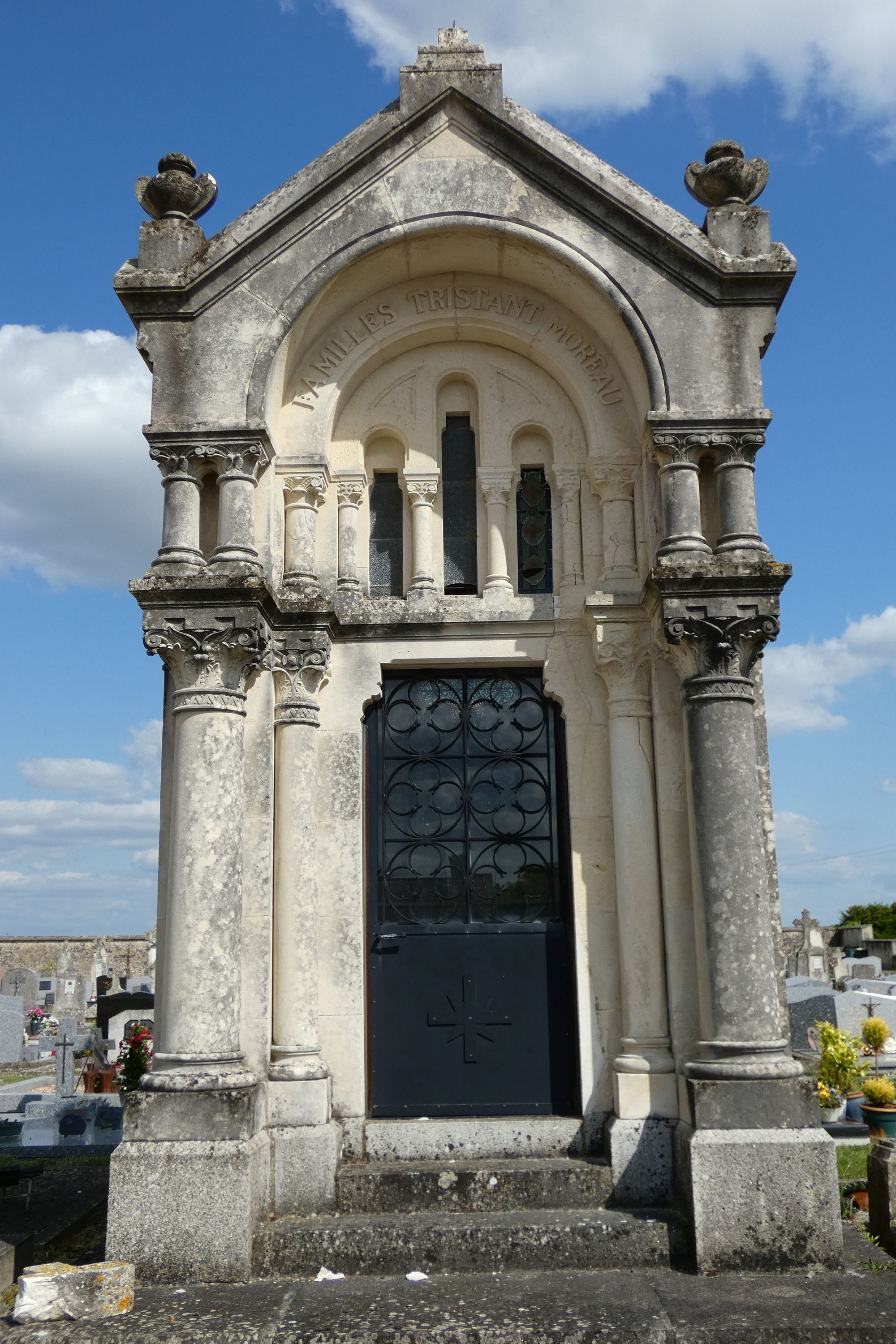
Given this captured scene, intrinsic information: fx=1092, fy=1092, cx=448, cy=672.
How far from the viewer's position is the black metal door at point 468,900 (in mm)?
7000

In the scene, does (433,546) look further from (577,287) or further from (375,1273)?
(375,1273)

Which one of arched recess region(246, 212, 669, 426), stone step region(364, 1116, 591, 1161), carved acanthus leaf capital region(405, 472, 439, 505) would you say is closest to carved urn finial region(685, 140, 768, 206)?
arched recess region(246, 212, 669, 426)

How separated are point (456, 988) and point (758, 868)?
212 centimetres

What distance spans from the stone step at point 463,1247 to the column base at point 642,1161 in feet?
0.91

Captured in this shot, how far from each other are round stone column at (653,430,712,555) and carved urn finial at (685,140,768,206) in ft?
5.65

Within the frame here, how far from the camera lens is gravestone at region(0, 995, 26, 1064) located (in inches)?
733

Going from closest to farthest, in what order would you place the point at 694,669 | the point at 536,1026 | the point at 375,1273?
the point at 375,1273 < the point at 694,669 < the point at 536,1026

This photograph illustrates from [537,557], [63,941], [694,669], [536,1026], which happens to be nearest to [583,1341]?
[536,1026]

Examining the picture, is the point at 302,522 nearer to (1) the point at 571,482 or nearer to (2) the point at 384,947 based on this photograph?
(1) the point at 571,482

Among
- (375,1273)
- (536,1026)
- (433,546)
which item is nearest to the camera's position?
(375,1273)

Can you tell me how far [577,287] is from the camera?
7352 millimetres

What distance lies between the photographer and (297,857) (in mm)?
6836

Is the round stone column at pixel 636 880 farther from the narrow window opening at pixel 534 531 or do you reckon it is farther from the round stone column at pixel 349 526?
the round stone column at pixel 349 526

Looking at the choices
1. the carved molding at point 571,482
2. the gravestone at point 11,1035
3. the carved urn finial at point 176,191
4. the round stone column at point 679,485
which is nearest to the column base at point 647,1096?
the round stone column at point 679,485
